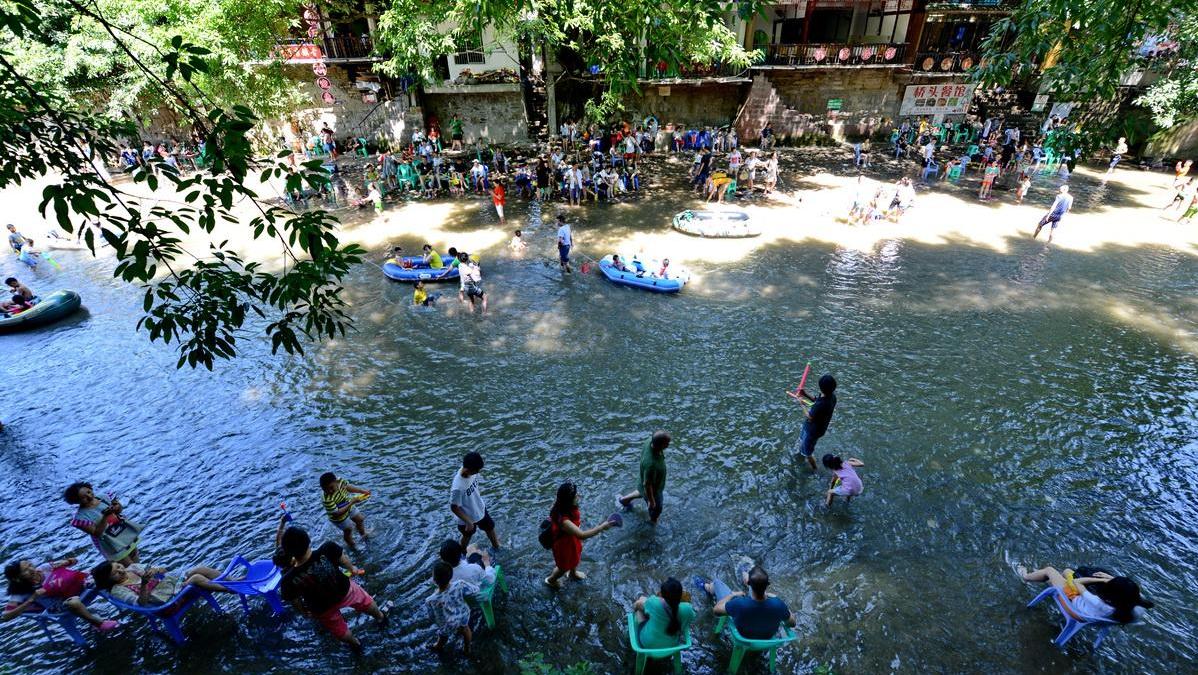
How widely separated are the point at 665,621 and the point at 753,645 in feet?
2.81

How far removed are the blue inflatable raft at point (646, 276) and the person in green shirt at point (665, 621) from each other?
345 inches

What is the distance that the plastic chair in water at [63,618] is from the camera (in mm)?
5500

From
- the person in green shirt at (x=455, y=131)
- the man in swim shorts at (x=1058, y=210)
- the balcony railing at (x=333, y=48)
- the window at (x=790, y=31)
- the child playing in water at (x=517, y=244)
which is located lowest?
the child playing in water at (x=517, y=244)

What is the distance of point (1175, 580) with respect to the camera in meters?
6.28

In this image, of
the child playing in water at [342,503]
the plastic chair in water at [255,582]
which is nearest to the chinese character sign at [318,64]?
the child playing in water at [342,503]

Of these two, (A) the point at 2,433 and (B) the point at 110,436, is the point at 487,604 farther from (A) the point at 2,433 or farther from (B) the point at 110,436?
(A) the point at 2,433

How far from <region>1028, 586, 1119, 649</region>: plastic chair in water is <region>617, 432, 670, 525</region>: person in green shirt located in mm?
4110

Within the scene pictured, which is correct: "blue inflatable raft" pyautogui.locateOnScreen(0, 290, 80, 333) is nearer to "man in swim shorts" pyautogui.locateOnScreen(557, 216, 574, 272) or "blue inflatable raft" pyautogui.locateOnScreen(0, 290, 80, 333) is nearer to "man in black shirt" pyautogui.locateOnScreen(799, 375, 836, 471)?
"man in swim shorts" pyautogui.locateOnScreen(557, 216, 574, 272)

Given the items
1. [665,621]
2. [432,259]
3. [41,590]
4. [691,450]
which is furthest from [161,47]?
[665,621]

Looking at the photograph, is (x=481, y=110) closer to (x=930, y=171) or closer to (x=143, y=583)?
(x=930, y=171)

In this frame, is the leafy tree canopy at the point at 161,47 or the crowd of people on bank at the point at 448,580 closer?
the crowd of people on bank at the point at 448,580

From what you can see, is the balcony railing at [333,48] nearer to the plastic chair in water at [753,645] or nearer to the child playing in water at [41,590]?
the child playing in water at [41,590]

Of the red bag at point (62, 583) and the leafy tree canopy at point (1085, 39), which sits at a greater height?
the leafy tree canopy at point (1085, 39)

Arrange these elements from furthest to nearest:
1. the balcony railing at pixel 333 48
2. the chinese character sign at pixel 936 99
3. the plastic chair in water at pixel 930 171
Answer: the chinese character sign at pixel 936 99 → the balcony railing at pixel 333 48 → the plastic chair in water at pixel 930 171
